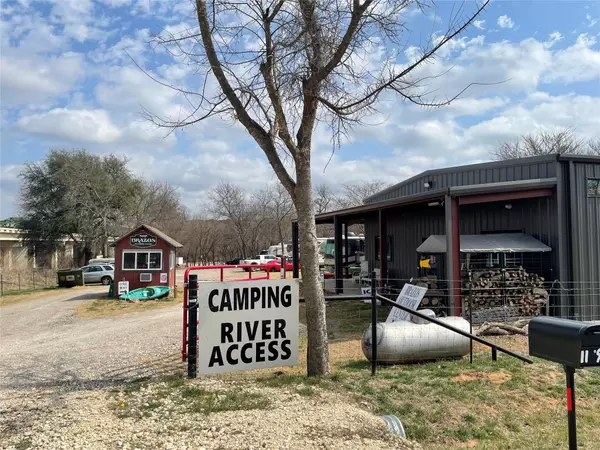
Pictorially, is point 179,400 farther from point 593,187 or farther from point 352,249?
point 352,249

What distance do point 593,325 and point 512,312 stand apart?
9108mm

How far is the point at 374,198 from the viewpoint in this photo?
22.9 m

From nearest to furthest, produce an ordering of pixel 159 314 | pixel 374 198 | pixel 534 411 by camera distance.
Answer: pixel 534 411, pixel 159 314, pixel 374 198

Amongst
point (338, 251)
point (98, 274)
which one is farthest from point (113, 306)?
point (98, 274)

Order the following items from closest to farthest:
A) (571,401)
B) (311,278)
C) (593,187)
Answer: (571,401) < (311,278) < (593,187)

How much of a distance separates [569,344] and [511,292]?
9374 millimetres

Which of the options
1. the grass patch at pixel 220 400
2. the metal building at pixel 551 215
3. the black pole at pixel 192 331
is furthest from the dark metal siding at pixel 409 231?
the grass patch at pixel 220 400

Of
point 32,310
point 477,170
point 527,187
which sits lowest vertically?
point 32,310

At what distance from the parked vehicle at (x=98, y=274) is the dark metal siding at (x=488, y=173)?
19962 millimetres

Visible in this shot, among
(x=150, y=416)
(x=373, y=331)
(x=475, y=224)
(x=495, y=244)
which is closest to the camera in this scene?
(x=150, y=416)

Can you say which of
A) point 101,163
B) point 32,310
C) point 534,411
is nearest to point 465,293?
point 534,411

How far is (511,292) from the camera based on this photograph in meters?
11.5

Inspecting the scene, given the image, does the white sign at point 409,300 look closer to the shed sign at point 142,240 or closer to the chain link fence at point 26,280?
the shed sign at point 142,240

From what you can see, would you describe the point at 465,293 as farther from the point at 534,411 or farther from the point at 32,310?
the point at 32,310
